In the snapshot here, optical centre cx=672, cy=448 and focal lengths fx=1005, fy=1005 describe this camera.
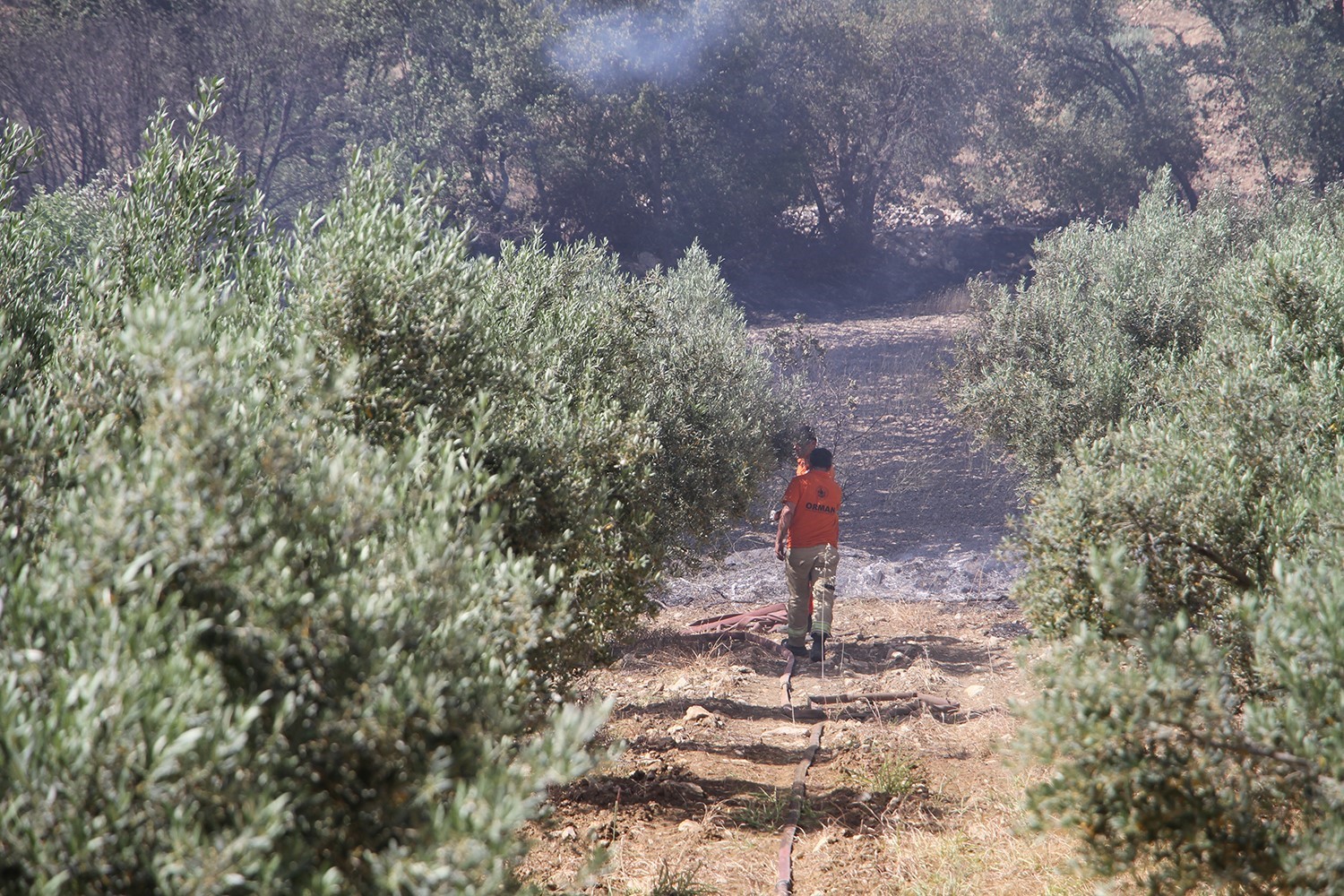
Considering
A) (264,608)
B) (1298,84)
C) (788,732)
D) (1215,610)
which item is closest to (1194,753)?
(1215,610)

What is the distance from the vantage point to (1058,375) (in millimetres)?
13656

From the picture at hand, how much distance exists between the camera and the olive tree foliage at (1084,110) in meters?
34.4

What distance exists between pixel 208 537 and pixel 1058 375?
12.8 meters

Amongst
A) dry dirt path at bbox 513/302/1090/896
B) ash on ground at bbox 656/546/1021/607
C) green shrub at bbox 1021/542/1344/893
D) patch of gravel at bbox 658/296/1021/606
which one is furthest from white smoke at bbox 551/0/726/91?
green shrub at bbox 1021/542/1344/893

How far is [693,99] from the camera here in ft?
109

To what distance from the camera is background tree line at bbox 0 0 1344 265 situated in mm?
27547

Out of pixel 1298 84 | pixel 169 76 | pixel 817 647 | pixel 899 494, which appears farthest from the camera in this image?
pixel 1298 84

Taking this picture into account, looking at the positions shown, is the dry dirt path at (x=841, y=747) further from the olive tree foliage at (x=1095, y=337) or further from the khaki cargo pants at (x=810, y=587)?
the olive tree foliage at (x=1095, y=337)

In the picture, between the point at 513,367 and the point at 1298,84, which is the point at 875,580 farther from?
the point at 1298,84

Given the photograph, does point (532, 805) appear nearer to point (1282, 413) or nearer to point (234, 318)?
point (234, 318)

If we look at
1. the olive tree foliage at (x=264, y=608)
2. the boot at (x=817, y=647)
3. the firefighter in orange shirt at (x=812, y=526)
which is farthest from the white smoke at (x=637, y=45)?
the olive tree foliage at (x=264, y=608)

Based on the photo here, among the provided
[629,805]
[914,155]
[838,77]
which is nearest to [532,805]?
[629,805]

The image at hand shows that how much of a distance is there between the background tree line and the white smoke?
0.07 m

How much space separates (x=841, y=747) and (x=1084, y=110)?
33.2 m
